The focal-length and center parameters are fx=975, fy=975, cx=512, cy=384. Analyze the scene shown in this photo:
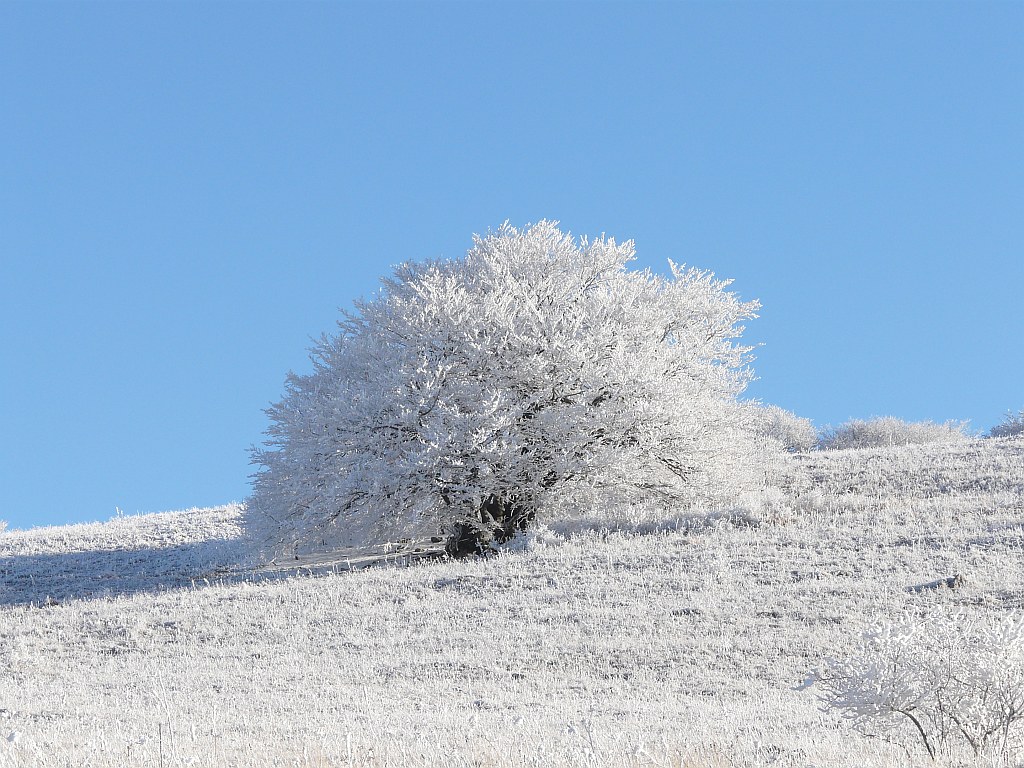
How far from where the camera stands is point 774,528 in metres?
21.1

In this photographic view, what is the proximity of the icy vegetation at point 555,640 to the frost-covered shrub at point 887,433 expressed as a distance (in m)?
28.7

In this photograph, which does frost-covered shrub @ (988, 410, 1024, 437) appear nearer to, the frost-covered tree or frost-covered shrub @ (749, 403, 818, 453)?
frost-covered shrub @ (749, 403, 818, 453)

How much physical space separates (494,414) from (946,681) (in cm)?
1530

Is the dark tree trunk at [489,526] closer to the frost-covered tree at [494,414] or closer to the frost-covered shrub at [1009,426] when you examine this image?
the frost-covered tree at [494,414]

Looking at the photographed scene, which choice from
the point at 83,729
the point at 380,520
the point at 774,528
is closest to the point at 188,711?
the point at 83,729

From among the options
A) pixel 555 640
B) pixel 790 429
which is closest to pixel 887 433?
pixel 790 429

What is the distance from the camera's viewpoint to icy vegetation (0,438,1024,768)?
8344 millimetres

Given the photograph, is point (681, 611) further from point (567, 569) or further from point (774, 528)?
point (774, 528)

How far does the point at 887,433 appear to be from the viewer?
55.9 metres

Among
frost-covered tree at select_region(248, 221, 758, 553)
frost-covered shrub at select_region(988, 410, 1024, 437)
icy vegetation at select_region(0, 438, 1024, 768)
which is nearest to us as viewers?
icy vegetation at select_region(0, 438, 1024, 768)

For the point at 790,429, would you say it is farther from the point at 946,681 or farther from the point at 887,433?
the point at 946,681

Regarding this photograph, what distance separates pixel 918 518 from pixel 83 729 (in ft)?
56.3

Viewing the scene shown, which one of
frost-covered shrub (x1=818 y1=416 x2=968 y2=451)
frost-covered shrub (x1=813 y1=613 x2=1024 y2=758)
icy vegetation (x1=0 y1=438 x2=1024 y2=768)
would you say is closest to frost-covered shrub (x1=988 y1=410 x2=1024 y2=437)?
frost-covered shrub (x1=818 y1=416 x2=968 y2=451)

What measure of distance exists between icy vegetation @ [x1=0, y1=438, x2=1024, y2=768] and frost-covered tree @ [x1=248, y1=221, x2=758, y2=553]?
4.70 feet
